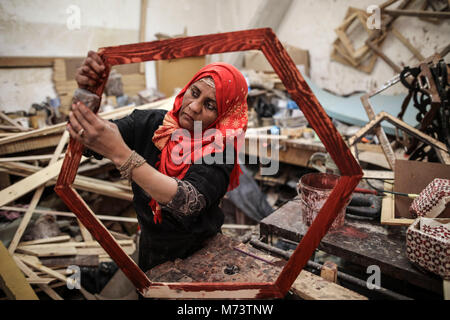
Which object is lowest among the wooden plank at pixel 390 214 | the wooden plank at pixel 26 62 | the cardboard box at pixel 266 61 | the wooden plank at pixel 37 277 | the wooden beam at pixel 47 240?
the wooden plank at pixel 37 277

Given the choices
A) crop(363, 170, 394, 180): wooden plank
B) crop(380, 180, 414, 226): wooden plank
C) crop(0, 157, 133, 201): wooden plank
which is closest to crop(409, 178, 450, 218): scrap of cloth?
crop(380, 180, 414, 226): wooden plank

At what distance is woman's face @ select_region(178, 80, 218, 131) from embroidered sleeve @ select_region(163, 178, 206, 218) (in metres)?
0.38

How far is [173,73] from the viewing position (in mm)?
5332

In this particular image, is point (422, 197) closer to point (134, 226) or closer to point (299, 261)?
point (299, 261)

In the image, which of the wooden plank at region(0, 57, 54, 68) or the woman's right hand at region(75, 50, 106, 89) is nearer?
the woman's right hand at region(75, 50, 106, 89)

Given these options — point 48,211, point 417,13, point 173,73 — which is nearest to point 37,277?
point 48,211

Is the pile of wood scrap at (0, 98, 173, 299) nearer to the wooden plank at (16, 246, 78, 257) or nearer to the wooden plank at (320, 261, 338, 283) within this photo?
the wooden plank at (16, 246, 78, 257)

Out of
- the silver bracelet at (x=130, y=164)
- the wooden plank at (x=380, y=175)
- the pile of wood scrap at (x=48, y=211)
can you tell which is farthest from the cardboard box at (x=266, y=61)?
the silver bracelet at (x=130, y=164)

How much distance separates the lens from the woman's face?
4.30 feet

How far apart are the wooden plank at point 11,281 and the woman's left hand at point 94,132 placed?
85 cm

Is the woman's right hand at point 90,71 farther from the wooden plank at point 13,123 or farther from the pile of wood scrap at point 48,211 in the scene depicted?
the wooden plank at point 13,123

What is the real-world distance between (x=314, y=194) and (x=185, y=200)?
2.81 ft

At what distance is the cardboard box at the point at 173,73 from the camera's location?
5301 millimetres
